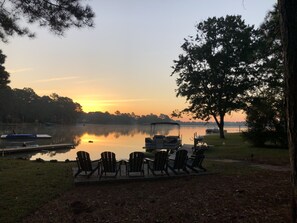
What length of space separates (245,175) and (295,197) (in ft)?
19.6

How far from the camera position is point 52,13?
33.0 ft

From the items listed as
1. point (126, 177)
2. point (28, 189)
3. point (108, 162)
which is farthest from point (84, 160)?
point (28, 189)

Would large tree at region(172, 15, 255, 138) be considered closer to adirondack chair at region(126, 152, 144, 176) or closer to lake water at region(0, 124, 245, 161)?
lake water at region(0, 124, 245, 161)

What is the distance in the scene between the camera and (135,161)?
32.3 feet

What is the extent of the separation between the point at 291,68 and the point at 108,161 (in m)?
6.34

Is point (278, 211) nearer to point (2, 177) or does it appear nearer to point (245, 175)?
point (245, 175)

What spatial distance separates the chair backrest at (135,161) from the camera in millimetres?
9727

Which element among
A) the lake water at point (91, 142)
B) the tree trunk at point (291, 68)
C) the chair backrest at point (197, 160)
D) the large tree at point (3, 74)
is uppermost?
the large tree at point (3, 74)

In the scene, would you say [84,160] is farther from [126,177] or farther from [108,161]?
[126,177]

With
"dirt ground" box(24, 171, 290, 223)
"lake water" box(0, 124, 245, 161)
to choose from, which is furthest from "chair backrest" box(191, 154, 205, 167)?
"lake water" box(0, 124, 245, 161)

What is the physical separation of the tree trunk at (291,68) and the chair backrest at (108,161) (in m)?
5.82

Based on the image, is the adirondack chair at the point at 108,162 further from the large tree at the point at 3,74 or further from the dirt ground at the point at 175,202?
the large tree at the point at 3,74

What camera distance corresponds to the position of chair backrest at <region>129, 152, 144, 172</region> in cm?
973

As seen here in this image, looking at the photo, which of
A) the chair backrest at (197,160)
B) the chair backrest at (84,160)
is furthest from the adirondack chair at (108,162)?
the chair backrest at (197,160)
